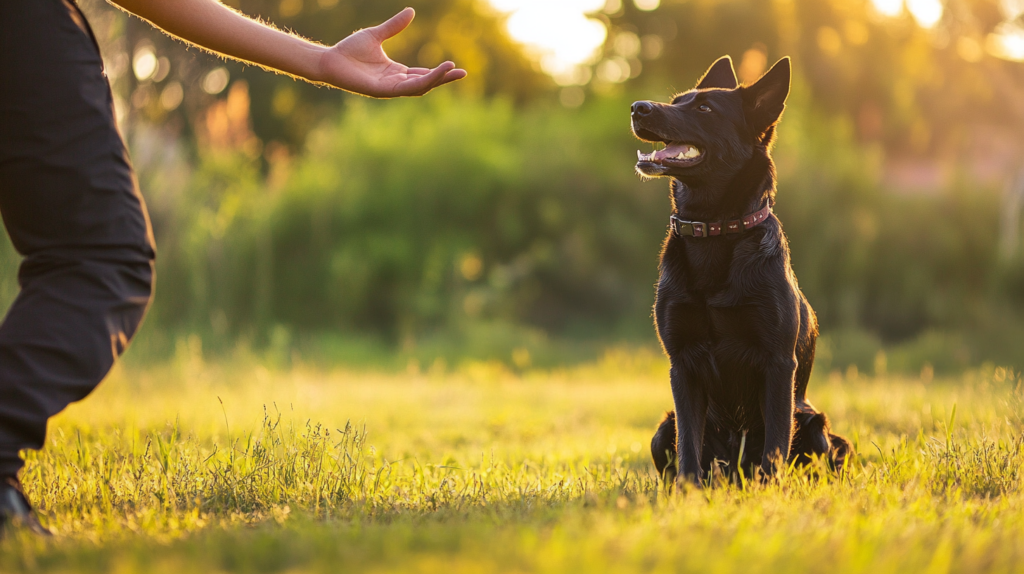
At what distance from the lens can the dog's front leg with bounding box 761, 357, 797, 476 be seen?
2.86m

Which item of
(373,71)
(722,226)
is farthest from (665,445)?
(373,71)

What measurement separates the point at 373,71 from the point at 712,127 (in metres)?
1.44

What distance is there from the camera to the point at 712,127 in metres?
3.22

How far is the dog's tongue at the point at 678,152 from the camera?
3.18m

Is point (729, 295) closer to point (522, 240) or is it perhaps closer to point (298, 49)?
point (298, 49)

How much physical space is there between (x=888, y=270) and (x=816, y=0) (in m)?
10.1

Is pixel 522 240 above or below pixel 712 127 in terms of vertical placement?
below

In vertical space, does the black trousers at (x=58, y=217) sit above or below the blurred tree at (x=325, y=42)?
below

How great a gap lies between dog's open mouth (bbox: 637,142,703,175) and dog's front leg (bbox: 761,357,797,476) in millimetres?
854

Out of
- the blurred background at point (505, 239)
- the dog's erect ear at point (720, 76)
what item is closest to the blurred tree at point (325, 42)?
the blurred background at point (505, 239)

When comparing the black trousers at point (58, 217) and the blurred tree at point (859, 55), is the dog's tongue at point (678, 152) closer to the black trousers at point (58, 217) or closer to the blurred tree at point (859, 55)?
the black trousers at point (58, 217)

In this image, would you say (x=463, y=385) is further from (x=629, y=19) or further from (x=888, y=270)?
(x=629, y=19)

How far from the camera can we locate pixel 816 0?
744 inches

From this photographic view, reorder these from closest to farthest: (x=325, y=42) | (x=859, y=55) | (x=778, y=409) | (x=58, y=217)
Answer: (x=58, y=217), (x=778, y=409), (x=859, y=55), (x=325, y=42)
